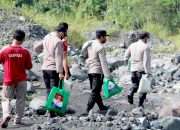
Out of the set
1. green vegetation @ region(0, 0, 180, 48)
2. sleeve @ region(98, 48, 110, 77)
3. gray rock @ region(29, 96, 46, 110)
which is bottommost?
gray rock @ region(29, 96, 46, 110)

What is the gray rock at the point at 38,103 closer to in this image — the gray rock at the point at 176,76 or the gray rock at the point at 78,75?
the gray rock at the point at 78,75

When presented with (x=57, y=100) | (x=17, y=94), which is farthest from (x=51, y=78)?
(x=17, y=94)

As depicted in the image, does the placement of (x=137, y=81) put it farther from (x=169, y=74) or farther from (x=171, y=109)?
(x=169, y=74)

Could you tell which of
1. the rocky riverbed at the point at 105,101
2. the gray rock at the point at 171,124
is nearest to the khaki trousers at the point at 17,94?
the rocky riverbed at the point at 105,101

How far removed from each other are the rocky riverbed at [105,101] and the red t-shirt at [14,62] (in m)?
0.84

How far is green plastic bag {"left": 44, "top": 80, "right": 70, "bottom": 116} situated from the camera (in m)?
9.38

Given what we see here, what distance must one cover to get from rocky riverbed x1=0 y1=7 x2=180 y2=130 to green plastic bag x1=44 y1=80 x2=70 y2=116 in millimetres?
235

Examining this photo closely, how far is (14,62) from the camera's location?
880 centimetres

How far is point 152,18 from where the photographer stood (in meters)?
47.3

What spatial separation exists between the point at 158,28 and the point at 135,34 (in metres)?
8.82

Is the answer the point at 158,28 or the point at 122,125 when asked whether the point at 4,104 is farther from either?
the point at 158,28

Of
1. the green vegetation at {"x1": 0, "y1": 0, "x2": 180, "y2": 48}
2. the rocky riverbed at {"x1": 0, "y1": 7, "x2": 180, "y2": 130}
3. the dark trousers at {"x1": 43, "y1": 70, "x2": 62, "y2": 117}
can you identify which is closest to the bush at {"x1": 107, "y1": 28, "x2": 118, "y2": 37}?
the green vegetation at {"x1": 0, "y1": 0, "x2": 180, "y2": 48}

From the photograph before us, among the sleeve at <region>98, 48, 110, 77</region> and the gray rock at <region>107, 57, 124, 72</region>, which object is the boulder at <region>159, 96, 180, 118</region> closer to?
the sleeve at <region>98, 48, 110, 77</region>

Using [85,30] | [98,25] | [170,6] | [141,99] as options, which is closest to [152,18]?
[170,6]
